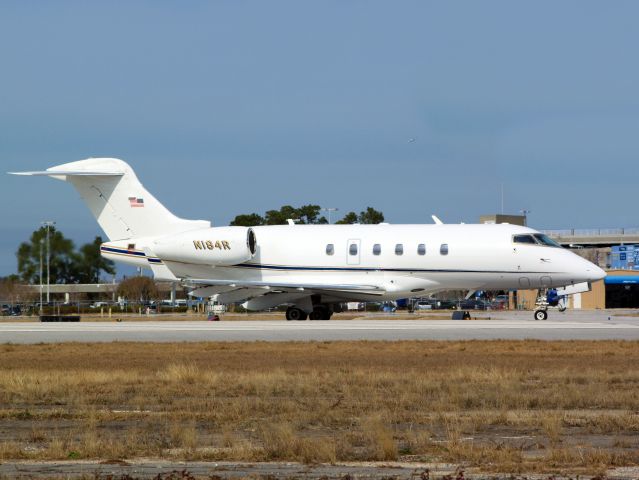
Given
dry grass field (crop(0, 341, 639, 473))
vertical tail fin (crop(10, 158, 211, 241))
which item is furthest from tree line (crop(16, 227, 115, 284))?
dry grass field (crop(0, 341, 639, 473))

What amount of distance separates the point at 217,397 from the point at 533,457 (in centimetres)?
787

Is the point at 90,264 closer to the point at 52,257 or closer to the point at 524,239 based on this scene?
the point at 52,257

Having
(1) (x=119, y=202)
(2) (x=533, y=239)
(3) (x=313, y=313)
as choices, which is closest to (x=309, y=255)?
(3) (x=313, y=313)

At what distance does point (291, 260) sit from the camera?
4562cm

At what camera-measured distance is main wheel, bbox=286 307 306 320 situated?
152 ft

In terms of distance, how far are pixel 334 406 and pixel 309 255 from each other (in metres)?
28.8

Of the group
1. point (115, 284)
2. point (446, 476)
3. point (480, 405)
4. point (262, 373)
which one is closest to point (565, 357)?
point (262, 373)

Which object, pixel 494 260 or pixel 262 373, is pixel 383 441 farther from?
pixel 494 260

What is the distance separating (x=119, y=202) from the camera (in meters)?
46.9

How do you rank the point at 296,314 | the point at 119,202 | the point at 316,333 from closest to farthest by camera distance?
the point at 316,333 → the point at 296,314 → the point at 119,202

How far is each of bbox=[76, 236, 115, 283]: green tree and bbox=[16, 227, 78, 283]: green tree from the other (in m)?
0.56

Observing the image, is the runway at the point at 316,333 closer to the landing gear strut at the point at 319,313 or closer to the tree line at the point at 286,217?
the landing gear strut at the point at 319,313

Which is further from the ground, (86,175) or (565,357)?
(86,175)

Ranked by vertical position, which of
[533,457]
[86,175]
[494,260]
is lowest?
[533,457]
